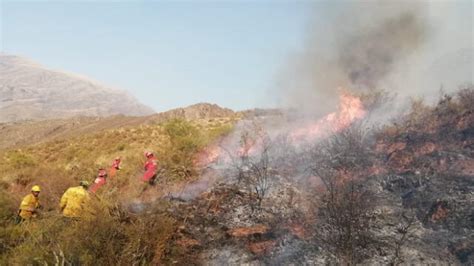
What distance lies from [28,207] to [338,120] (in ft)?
33.9

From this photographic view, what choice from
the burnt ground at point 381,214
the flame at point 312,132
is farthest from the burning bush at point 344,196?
the flame at point 312,132

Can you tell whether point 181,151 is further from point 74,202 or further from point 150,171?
point 74,202

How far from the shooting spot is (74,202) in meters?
9.36

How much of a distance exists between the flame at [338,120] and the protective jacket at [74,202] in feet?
28.2

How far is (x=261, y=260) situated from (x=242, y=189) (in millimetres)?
3386

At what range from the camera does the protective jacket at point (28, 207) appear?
993 cm

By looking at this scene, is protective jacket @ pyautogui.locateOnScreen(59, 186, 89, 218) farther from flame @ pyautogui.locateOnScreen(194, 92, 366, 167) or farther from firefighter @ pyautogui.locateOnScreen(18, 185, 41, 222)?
flame @ pyautogui.locateOnScreen(194, 92, 366, 167)

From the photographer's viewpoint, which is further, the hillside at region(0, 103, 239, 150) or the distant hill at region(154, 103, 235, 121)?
the distant hill at region(154, 103, 235, 121)

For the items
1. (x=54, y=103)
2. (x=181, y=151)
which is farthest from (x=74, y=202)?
(x=54, y=103)

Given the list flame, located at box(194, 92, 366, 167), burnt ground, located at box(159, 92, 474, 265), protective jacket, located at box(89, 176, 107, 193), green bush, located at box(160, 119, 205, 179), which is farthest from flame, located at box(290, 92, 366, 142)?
protective jacket, located at box(89, 176, 107, 193)

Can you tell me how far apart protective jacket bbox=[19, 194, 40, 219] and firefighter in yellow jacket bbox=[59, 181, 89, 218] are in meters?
0.95

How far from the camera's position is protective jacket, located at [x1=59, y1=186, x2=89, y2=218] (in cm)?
918

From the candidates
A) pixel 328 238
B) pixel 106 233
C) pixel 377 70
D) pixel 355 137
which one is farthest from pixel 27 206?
pixel 377 70

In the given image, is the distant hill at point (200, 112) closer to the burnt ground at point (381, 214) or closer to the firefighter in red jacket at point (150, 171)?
the firefighter in red jacket at point (150, 171)
